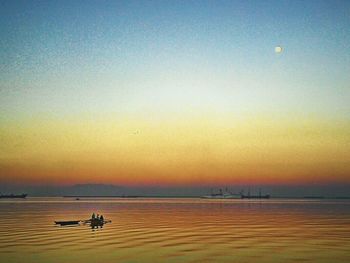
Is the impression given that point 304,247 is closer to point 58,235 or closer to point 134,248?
point 134,248

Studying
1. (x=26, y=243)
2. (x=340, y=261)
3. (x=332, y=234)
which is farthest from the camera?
(x=332, y=234)

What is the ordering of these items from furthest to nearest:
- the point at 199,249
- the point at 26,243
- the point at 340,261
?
the point at 26,243
the point at 199,249
the point at 340,261

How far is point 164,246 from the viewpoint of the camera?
168 feet

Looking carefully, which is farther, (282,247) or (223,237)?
(223,237)

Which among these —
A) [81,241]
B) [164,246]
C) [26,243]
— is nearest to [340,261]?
[164,246]

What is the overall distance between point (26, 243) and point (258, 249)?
2909cm

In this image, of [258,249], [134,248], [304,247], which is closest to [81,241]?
[134,248]

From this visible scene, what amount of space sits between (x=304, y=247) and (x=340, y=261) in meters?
9.35

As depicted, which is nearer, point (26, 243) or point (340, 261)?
point (340, 261)

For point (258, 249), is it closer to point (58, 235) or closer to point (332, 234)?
point (332, 234)

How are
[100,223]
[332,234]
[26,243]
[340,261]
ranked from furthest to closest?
1. [100,223]
2. [332,234]
3. [26,243]
4. [340,261]

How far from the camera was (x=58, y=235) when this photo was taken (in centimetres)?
6338

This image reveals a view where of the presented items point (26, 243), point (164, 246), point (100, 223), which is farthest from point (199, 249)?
point (100, 223)

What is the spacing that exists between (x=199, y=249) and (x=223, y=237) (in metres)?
13.7
